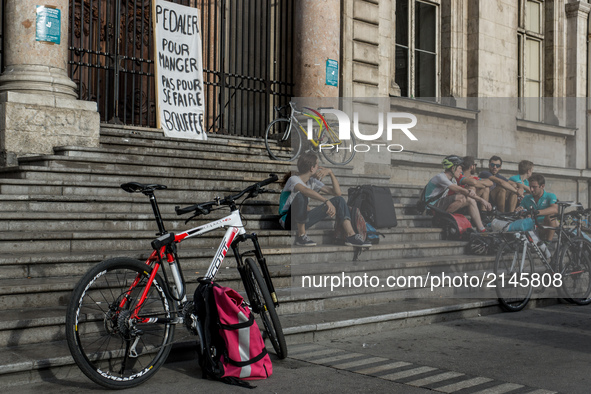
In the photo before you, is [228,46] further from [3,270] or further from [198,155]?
[3,270]

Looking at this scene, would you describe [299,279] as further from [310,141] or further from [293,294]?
[310,141]

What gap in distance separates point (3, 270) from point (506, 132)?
43.1 feet

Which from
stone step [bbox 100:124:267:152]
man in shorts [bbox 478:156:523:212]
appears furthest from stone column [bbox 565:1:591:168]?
man in shorts [bbox 478:156:523:212]

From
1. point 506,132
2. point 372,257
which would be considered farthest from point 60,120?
point 506,132

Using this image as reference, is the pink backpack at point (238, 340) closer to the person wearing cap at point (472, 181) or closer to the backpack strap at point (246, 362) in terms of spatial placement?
the backpack strap at point (246, 362)

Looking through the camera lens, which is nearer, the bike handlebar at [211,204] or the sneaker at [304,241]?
the bike handlebar at [211,204]

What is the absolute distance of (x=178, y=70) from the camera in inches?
448

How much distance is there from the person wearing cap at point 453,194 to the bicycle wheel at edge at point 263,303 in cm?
389

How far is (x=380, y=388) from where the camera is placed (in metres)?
4.63

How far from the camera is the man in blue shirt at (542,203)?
8.38 meters

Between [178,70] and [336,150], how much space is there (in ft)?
9.89

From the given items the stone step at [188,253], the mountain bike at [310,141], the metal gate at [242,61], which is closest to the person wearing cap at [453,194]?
the stone step at [188,253]

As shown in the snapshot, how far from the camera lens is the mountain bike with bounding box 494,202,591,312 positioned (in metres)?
7.88

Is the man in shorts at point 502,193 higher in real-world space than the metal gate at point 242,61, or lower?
lower
